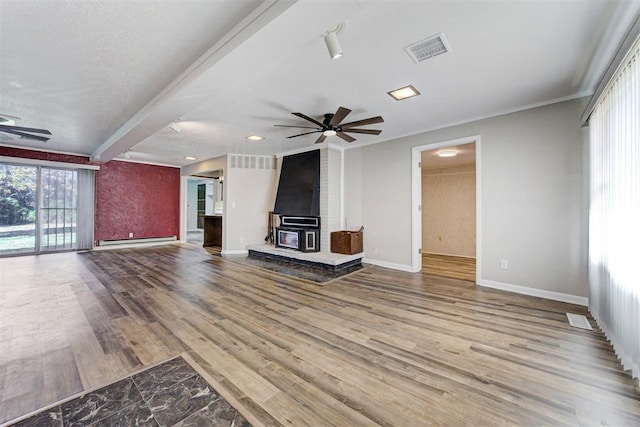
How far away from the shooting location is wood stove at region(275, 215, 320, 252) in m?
5.74

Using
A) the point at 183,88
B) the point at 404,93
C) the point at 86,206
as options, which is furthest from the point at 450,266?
the point at 86,206

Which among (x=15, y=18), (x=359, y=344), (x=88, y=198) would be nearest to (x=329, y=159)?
(x=359, y=344)

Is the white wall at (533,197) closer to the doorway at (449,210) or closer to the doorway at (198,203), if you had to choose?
the doorway at (449,210)

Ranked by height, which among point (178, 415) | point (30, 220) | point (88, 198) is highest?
point (88, 198)

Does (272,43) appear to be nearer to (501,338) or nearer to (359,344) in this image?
(359,344)

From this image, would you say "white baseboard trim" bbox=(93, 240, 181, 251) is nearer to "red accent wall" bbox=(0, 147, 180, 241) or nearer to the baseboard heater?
the baseboard heater

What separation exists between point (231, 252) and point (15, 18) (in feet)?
17.5

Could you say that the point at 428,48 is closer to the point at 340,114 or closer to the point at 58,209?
the point at 340,114

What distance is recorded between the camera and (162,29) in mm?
2037

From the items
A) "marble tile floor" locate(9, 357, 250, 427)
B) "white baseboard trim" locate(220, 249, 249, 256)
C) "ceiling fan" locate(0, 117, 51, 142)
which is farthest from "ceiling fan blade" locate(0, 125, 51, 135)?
A: "marble tile floor" locate(9, 357, 250, 427)

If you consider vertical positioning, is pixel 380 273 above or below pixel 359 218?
below

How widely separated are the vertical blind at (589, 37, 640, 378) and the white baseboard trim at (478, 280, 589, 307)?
36cm

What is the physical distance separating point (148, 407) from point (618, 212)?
12.4 feet

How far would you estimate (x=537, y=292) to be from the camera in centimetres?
347
